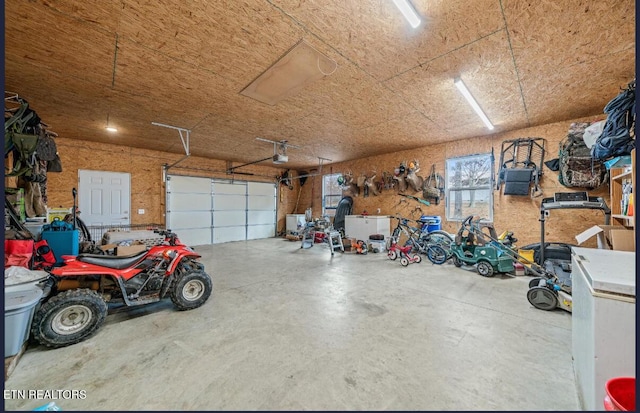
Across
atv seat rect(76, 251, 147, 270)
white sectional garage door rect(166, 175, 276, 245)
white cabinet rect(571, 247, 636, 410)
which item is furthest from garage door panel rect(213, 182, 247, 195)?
white cabinet rect(571, 247, 636, 410)

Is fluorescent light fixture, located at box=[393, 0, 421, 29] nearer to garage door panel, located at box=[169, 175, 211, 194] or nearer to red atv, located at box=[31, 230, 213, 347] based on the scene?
red atv, located at box=[31, 230, 213, 347]

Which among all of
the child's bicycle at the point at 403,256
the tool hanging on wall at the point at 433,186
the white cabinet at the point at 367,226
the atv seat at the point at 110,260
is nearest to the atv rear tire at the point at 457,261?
the child's bicycle at the point at 403,256

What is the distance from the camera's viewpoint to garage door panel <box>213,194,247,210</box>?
8.22 metres

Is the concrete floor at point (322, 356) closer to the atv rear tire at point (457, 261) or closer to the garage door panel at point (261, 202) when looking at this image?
the atv rear tire at point (457, 261)

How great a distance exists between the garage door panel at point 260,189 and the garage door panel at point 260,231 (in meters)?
1.34

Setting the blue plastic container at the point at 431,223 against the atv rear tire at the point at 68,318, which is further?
the blue plastic container at the point at 431,223

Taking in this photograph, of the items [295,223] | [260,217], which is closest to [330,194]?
[295,223]

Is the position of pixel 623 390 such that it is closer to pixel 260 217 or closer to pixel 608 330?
pixel 608 330

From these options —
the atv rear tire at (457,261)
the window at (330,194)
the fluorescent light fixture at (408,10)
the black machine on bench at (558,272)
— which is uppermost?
the fluorescent light fixture at (408,10)

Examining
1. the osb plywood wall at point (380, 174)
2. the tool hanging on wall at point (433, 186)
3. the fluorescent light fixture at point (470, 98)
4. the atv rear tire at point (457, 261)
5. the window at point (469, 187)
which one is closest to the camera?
the fluorescent light fixture at point (470, 98)

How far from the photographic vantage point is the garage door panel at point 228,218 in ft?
26.9

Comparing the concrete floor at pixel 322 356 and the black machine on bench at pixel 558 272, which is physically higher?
the black machine on bench at pixel 558 272

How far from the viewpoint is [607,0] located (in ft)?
5.97

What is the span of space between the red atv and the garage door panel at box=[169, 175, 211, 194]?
203 inches
